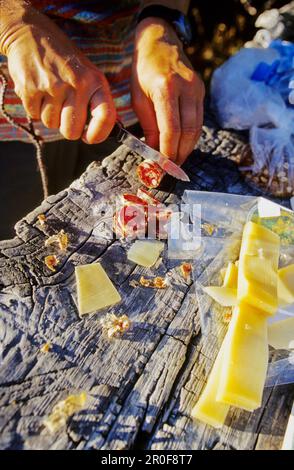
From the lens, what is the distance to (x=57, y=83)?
1.52 meters

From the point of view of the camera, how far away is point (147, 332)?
4.30ft

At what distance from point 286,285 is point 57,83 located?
101cm

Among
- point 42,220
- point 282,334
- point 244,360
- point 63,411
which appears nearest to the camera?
point 63,411

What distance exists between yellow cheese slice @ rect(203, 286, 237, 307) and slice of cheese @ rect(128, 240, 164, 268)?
0.69 ft

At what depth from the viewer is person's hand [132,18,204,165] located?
169 centimetres

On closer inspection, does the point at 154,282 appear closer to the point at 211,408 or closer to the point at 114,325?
the point at 114,325

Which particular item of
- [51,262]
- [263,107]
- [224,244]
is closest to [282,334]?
[224,244]

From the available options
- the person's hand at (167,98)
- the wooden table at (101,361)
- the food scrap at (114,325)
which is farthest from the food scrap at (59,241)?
the person's hand at (167,98)

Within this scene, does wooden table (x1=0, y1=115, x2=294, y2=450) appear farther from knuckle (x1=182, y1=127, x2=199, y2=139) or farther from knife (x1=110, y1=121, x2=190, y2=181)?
knuckle (x1=182, y1=127, x2=199, y2=139)

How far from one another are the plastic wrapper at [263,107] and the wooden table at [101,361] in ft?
2.50

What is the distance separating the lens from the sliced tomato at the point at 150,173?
172cm

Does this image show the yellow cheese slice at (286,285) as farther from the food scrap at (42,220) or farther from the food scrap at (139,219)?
the food scrap at (42,220)

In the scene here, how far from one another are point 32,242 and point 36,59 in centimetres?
64
